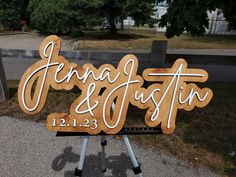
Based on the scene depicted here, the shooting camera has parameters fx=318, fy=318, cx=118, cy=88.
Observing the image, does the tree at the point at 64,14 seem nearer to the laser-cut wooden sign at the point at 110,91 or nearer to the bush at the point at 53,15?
the bush at the point at 53,15

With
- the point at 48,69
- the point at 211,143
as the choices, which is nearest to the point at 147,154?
the point at 211,143

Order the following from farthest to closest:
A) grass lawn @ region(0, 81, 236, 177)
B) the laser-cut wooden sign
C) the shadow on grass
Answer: grass lawn @ region(0, 81, 236, 177), the shadow on grass, the laser-cut wooden sign

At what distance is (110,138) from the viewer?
4355mm

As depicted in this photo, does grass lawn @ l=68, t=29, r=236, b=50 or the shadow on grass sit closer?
the shadow on grass

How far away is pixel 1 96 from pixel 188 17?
3427 mm

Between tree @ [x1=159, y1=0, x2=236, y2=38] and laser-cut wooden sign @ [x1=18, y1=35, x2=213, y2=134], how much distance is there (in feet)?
7.80

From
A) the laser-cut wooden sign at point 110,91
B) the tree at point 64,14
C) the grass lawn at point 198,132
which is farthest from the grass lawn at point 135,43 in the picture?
the laser-cut wooden sign at point 110,91

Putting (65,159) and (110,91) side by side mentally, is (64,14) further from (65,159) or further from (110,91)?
(110,91)

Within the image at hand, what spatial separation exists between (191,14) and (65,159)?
8.97 feet

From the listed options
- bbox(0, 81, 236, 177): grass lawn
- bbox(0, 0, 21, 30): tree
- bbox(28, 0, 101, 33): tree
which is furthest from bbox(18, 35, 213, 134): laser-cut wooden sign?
bbox(0, 0, 21, 30): tree

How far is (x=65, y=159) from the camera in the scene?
12.6ft

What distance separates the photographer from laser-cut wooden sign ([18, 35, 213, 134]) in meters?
2.48

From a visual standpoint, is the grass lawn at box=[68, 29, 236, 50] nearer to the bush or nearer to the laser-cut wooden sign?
the bush

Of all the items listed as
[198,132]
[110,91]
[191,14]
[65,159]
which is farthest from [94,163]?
[191,14]
